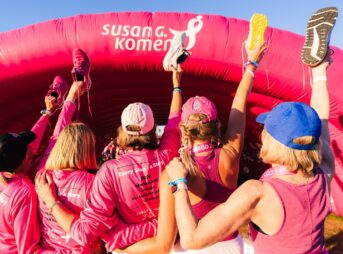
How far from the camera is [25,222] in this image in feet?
5.58

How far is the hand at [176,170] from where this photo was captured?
1282mm

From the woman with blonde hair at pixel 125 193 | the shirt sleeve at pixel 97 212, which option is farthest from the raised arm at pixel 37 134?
the shirt sleeve at pixel 97 212

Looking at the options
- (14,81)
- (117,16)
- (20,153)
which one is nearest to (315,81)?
(20,153)

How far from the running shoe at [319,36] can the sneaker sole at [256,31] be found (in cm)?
25

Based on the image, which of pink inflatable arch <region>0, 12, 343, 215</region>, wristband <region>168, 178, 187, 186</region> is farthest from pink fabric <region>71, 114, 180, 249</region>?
pink inflatable arch <region>0, 12, 343, 215</region>

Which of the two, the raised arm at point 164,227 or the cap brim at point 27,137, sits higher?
the cap brim at point 27,137

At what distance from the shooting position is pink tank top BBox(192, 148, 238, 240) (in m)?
1.48

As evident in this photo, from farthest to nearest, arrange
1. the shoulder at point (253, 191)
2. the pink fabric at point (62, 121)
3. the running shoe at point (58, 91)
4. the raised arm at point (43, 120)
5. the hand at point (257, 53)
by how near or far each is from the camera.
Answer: the running shoe at point (58, 91) → the raised arm at point (43, 120) → the pink fabric at point (62, 121) → the hand at point (257, 53) → the shoulder at point (253, 191)

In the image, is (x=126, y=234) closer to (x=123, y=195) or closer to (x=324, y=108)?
(x=123, y=195)

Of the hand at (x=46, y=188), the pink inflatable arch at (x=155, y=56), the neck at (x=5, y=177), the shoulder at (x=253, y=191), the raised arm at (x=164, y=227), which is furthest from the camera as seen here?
the pink inflatable arch at (x=155, y=56)

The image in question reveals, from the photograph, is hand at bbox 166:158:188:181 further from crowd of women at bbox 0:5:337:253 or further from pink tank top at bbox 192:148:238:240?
pink tank top at bbox 192:148:238:240

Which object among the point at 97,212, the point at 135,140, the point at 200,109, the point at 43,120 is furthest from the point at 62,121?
the point at 200,109

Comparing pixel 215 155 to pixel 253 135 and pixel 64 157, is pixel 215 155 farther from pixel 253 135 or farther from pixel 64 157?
pixel 253 135

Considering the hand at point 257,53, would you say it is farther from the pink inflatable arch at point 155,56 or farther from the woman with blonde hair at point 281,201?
the pink inflatable arch at point 155,56
